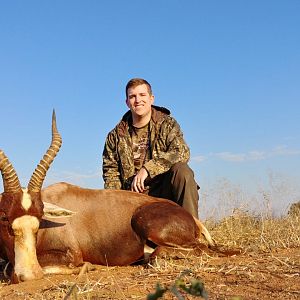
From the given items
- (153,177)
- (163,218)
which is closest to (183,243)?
(163,218)

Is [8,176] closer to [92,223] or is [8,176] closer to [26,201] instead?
[26,201]

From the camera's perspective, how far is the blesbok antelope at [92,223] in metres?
5.55

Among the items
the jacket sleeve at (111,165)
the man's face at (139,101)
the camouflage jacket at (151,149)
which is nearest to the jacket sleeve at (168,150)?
the camouflage jacket at (151,149)

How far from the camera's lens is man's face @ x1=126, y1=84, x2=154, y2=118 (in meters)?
7.59

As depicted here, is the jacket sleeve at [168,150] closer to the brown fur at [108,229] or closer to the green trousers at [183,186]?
the green trousers at [183,186]

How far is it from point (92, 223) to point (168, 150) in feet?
6.08

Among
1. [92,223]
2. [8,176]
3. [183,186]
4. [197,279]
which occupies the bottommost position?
[92,223]

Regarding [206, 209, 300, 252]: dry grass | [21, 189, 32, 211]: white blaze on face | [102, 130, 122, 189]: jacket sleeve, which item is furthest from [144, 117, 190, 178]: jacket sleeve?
[21, 189, 32, 211]: white blaze on face

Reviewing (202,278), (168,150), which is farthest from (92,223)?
(202,278)

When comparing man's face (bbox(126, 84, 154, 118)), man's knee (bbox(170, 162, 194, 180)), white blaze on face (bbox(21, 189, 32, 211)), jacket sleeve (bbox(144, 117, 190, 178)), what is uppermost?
man's face (bbox(126, 84, 154, 118))

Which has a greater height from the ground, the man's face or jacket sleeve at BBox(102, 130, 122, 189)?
the man's face

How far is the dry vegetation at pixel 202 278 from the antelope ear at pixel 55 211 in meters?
0.69

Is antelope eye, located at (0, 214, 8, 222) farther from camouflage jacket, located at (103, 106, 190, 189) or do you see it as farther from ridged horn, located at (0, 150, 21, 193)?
camouflage jacket, located at (103, 106, 190, 189)

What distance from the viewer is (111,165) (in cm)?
789
